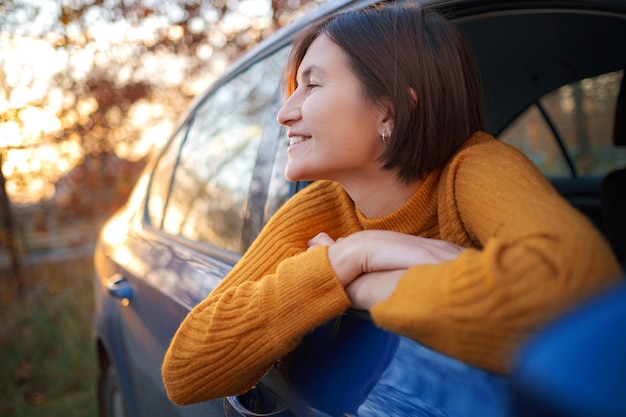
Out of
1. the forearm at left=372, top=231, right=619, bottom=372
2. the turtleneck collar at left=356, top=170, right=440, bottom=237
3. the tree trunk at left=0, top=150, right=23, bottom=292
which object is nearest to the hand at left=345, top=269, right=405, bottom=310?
the forearm at left=372, top=231, right=619, bottom=372

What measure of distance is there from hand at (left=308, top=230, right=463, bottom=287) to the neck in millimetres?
264

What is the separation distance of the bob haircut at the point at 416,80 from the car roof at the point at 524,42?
0.11 m

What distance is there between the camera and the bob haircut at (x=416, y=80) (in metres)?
1.51

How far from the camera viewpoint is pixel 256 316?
4.39 ft

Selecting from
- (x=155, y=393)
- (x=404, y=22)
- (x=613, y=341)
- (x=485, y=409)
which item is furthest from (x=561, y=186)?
(x=613, y=341)

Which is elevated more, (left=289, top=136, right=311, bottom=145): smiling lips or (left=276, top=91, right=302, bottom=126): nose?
(left=276, top=91, right=302, bottom=126): nose

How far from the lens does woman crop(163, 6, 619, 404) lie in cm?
94

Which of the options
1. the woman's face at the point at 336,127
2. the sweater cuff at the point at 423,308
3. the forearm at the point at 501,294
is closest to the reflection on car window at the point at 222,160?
the woman's face at the point at 336,127

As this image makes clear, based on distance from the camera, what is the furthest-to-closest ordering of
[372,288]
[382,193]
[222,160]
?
[222,160] < [382,193] < [372,288]

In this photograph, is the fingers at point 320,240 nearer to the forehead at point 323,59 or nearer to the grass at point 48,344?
the forehead at point 323,59

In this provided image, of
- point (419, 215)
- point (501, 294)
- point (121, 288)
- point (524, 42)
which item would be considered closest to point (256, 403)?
point (419, 215)

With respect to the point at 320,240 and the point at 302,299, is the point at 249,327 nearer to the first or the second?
the point at 302,299

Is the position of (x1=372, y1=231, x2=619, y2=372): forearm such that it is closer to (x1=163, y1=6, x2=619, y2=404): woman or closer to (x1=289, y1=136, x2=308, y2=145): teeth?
(x1=163, y1=6, x2=619, y2=404): woman

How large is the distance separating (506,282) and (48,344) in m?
5.04
